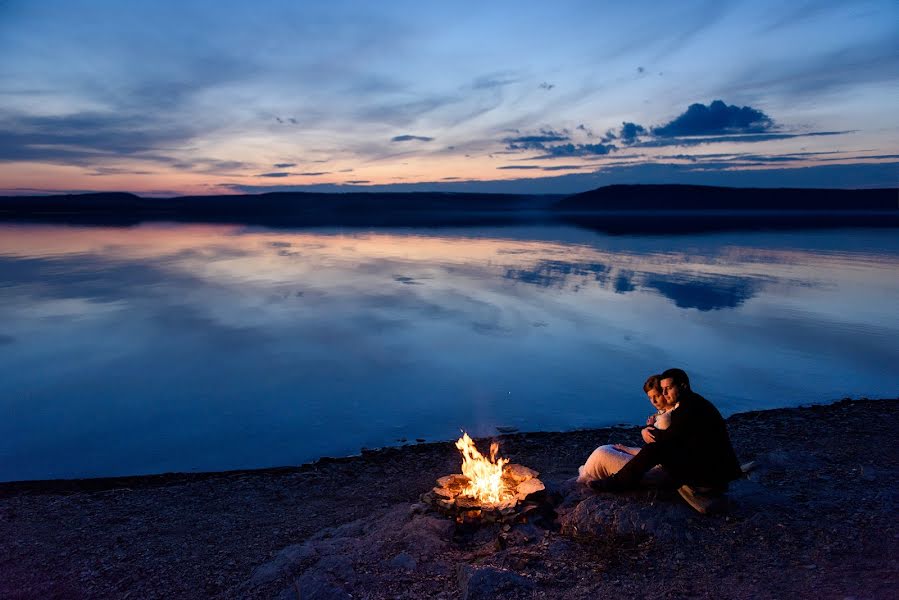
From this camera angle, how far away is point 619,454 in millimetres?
7227

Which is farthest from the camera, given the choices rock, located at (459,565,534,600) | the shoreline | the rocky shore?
the shoreline

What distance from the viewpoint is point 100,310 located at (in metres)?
23.0

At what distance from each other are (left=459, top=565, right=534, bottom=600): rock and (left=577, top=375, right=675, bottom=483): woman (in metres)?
1.94

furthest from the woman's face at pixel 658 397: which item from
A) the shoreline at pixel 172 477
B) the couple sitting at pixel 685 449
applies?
the shoreline at pixel 172 477

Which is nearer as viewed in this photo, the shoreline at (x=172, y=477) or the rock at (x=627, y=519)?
the rock at (x=627, y=519)

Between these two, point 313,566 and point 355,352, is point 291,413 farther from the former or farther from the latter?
point 313,566

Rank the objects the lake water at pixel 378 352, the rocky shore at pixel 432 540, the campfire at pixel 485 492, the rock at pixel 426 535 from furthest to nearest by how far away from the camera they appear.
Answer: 1. the lake water at pixel 378 352
2. the campfire at pixel 485 492
3. the rock at pixel 426 535
4. the rocky shore at pixel 432 540

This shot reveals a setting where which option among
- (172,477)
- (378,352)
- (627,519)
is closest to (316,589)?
(627,519)

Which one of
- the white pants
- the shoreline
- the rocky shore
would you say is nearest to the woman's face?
the white pants

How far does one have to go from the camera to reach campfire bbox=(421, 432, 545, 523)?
7035 mm

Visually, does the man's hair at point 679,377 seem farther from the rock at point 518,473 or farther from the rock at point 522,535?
the rock at point 518,473

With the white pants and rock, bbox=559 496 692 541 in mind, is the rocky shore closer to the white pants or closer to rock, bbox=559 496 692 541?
rock, bbox=559 496 692 541

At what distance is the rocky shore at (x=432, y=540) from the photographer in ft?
19.1

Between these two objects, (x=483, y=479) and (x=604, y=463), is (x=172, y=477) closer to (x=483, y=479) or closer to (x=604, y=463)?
(x=483, y=479)
